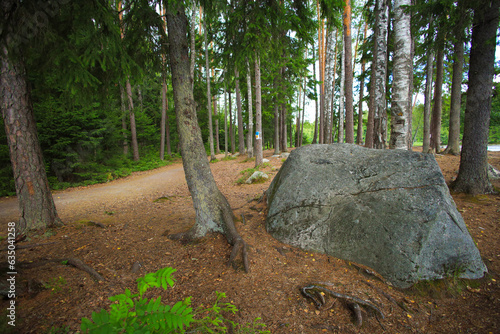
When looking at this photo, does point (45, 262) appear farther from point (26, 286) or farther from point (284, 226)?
point (284, 226)

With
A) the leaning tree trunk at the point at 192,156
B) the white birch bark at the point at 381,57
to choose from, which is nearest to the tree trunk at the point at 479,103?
the white birch bark at the point at 381,57

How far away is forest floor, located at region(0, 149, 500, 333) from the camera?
261 cm

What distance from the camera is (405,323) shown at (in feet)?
8.59

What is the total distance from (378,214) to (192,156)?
3556 millimetres

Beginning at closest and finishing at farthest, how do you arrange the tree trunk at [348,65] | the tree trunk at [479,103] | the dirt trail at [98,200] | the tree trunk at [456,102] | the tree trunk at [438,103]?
the tree trunk at [479,103] < the dirt trail at [98,200] < the tree trunk at [348,65] < the tree trunk at [456,102] < the tree trunk at [438,103]

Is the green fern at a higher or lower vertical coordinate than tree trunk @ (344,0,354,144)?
lower

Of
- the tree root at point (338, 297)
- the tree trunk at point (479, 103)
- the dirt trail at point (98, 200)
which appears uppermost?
the tree trunk at point (479, 103)

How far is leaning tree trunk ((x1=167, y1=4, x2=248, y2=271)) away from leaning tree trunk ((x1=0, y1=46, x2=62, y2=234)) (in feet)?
10.0

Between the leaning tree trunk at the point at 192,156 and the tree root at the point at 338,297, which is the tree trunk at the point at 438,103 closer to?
the tree root at the point at 338,297

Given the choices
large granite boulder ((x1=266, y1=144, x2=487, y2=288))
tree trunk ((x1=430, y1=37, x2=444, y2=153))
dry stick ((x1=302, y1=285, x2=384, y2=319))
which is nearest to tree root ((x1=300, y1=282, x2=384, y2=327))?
dry stick ((x1=302, y1=285, x2=384, y2=319))

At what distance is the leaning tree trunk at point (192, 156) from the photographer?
4.05 m

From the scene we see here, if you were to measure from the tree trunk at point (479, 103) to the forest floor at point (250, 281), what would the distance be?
1.67 feet

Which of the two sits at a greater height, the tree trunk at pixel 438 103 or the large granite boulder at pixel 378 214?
the tree trunk at pixel 438 103

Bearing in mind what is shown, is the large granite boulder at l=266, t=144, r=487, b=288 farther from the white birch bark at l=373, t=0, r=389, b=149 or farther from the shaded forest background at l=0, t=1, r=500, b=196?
the white birch bark at l=373, t=0, r=389, b=149
